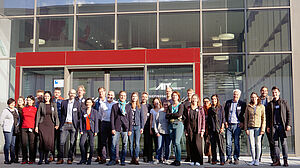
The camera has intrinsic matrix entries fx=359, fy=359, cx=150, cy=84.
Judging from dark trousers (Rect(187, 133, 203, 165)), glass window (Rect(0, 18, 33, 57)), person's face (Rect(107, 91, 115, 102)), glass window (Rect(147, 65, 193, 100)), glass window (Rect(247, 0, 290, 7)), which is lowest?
dark trousers (Rect(187, 133, 203, 165))

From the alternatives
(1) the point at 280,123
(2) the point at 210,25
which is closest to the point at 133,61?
(2) the point at 210,25

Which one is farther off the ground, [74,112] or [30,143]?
[74,112]

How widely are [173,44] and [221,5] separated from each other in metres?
2.10

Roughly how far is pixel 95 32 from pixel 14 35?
9.68 feet

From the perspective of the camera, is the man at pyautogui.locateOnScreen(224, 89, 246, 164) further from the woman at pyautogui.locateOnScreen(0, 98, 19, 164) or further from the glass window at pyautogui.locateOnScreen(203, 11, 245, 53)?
the woman at pyautogui.locateOnScreen(0, 98, 19, 164)

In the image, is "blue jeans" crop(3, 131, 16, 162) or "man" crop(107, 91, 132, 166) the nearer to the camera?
"man" crop(107, 91, 132, 166)

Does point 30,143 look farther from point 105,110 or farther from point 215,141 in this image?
point 215,141

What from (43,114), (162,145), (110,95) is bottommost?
(162,145)

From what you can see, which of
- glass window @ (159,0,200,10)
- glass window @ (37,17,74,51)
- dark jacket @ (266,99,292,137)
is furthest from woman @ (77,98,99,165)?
glass window @ (159,0,200,10)

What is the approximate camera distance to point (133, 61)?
36.6 feet

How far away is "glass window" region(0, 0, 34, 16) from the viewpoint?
12844 mm

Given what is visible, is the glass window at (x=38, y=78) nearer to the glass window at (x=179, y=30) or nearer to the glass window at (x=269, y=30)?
the glass window at (x=179, y=30)

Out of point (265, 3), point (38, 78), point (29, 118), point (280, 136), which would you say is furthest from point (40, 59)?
point (265, 3)

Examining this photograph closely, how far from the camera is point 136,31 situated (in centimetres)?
1227
